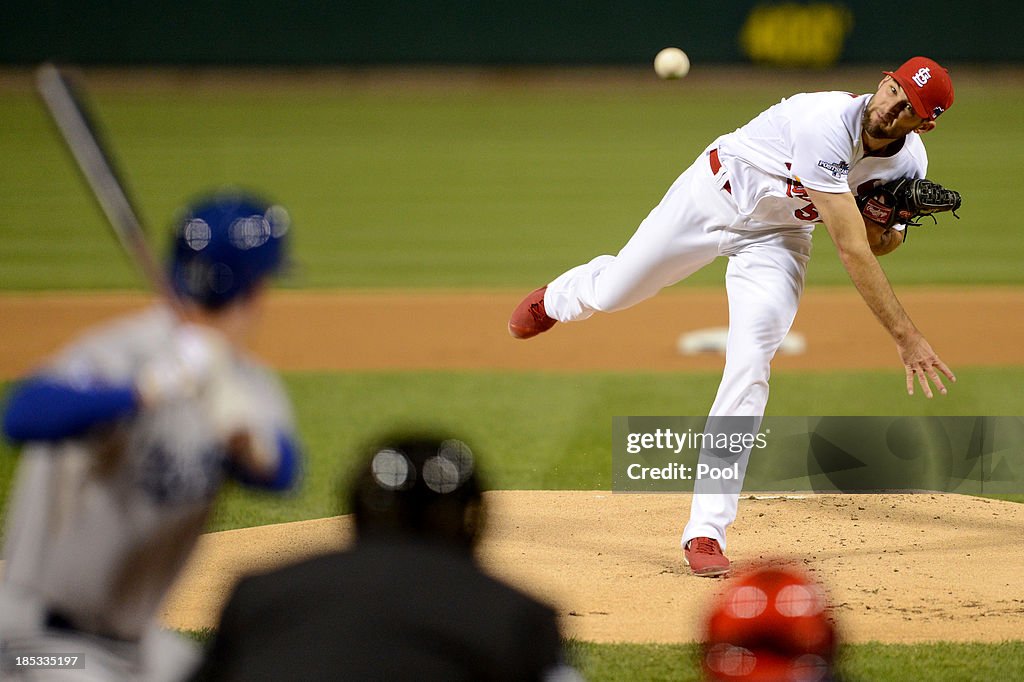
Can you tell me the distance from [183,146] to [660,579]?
1713cm

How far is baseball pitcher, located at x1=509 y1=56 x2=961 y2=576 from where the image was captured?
14.9ft

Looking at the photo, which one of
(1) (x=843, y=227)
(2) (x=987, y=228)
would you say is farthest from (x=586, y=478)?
(2) (x=987, y=228)

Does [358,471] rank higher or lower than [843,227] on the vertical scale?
lower

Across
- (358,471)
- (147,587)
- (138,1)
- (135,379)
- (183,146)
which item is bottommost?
(147,587)

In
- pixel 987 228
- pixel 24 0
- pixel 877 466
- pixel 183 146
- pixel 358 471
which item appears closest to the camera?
pixel 358 471

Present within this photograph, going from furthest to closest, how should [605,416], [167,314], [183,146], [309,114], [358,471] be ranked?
1. [309,114]
2. [183,146]
3. [605,416]
4. [167,314]
5. [358,471]

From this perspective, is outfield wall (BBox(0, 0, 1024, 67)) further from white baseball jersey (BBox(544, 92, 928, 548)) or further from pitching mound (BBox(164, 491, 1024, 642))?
white baseball jersey (BBox(544, 92, 928, 548))

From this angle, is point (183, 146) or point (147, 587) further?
point (183, 146)

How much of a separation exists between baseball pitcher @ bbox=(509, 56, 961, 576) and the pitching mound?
38cm

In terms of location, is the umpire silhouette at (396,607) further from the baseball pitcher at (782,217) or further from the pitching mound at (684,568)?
the baseball pitcher at (782,217)

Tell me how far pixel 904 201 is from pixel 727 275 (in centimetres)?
77

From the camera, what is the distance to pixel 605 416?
7.80m

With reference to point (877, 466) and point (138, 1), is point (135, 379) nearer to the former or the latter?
point (877, 466)

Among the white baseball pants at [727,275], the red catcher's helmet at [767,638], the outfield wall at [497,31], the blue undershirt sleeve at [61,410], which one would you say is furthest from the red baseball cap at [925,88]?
the outfield wall at [497,31]
